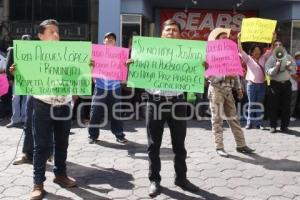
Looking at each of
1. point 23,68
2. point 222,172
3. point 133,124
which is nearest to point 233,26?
point 133,124

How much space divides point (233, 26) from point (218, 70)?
854 centimetres

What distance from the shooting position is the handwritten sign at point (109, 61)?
22.2 ft

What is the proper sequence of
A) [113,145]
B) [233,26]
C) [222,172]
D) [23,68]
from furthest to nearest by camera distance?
[233,26], [113,145], [222,172], [23,68]

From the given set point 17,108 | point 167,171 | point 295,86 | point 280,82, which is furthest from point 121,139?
point 295,86

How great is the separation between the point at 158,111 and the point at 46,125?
1.25 m

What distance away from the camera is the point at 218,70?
20.5ft

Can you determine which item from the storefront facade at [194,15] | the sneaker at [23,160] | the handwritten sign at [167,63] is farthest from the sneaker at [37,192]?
A: the storefront facade at [194,15]

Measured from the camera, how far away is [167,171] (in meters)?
5.95

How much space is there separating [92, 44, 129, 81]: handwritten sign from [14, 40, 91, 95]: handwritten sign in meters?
1.50

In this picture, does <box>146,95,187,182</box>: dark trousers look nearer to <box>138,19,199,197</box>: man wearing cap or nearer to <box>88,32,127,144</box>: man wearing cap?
<box>138,19,199,197</box>: man wearing cap

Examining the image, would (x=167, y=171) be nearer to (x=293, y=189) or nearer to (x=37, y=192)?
(x=293, y=189)

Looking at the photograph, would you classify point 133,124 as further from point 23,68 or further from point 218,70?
point 23,68

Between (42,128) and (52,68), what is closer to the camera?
(42,128)

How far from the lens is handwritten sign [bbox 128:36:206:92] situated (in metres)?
5.29
